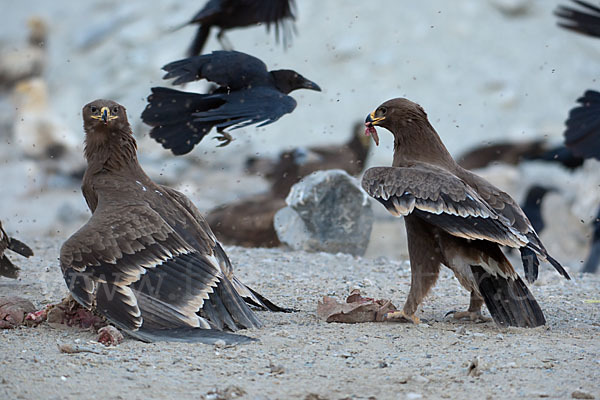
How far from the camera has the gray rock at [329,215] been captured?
319 inches

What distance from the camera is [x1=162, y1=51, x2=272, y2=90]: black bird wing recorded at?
728 centimetres

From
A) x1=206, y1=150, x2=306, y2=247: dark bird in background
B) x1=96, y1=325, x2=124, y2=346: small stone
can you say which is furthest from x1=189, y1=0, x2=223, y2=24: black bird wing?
x1=96, y1=325, x2=124, y2=346: small stone

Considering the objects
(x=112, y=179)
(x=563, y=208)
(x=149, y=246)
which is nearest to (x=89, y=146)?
(x=112, y=179)

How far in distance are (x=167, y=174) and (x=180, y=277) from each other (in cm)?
1027

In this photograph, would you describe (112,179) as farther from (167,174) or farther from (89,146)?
(167,174)

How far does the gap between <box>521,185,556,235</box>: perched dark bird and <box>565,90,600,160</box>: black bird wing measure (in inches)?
90.4

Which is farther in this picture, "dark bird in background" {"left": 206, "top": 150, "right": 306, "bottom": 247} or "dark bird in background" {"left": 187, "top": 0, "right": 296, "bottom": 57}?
"dark bird in background" {"left": 187, "top": 0, "right": 296, "bottom": 57}

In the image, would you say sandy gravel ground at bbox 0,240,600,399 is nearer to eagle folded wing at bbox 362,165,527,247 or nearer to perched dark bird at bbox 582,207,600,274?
eagle folded wing at bbox 362,165,527,247

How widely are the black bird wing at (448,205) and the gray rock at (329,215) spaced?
9.54ft

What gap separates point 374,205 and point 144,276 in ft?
27.2

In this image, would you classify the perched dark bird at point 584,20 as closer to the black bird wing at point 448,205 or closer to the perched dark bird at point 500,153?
the black bird wing at point 448,205

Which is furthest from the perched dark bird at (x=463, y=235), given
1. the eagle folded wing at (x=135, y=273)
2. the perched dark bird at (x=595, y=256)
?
the perched dark bird at (x=595, y=256)

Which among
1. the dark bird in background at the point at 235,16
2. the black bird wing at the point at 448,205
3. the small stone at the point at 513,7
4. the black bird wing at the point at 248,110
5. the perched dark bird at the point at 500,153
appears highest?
the small stone at the point at 513,7

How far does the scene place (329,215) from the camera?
8102mm
